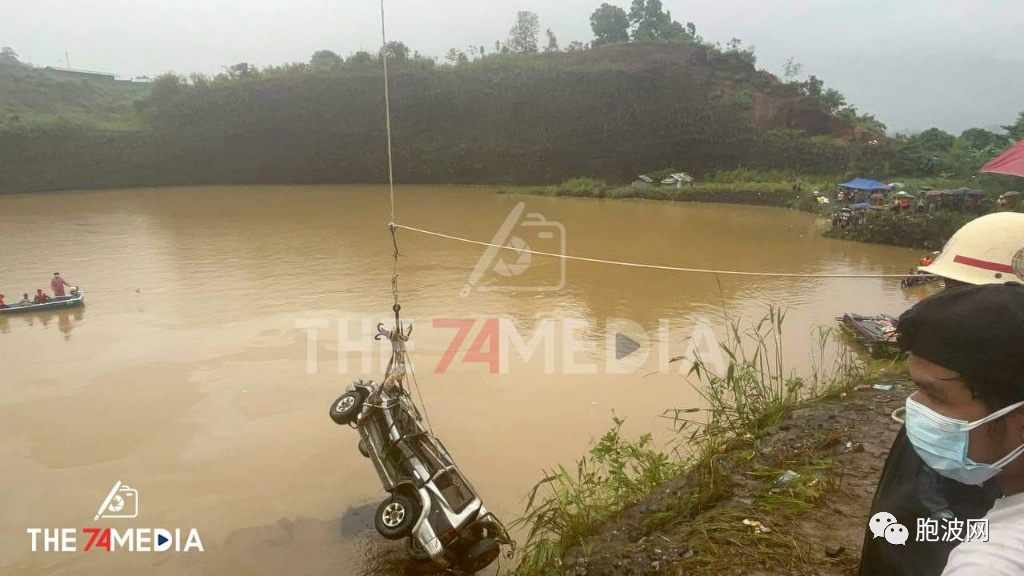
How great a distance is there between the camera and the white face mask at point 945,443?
112cm

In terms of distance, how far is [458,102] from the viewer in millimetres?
29797

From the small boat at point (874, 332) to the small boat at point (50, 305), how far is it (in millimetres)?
10766

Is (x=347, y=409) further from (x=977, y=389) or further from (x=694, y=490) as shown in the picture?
(x=977, y=389)

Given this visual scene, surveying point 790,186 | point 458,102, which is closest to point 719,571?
point 790,186

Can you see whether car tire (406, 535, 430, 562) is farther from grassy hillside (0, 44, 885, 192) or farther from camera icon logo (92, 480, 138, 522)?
grassy hillside (0, 44, 885, 192)

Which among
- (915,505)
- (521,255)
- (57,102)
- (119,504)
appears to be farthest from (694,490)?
(57,102)

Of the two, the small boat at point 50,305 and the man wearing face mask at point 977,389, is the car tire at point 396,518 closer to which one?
the man wearing face mask at point 977,389

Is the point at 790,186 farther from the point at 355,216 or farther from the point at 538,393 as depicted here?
the point at 538,393

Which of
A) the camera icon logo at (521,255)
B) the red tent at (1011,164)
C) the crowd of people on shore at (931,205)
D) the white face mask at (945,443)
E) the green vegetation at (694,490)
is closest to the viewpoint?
the white face mask at (945,443)

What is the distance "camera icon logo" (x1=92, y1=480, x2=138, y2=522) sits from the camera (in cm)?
418

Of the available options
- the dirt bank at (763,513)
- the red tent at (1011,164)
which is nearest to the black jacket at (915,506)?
the dirt bank at (763,513)

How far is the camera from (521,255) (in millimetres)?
11750

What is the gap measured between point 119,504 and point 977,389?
5168 millimetres

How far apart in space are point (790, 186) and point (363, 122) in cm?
2053
